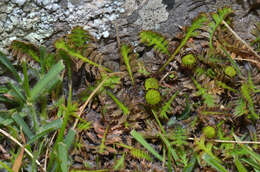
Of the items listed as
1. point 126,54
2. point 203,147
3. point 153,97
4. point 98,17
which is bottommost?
point 203,147

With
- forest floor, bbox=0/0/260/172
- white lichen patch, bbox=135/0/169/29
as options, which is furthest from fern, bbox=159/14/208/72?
white lichen patch, bbox=135/0/169/29

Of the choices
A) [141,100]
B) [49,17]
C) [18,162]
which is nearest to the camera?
[18,162]

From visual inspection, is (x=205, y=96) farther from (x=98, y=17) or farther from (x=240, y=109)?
(x=98, y=17)

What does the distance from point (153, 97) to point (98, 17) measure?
600mm

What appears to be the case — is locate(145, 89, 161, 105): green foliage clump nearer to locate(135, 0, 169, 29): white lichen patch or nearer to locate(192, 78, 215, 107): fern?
locate(192, 78, 215, 107): fern

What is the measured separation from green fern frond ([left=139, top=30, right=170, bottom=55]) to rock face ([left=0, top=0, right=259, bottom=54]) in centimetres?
7

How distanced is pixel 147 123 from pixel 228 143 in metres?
0.51

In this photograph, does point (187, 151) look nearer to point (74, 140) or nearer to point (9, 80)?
point (74, 140)

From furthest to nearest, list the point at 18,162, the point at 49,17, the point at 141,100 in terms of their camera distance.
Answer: the point at 141,100 → the point at 49,17 → the point at 18,162

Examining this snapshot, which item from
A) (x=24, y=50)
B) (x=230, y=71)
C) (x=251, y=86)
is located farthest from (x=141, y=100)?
(x=24, y=50)

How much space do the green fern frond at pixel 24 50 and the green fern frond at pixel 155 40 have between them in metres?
0.67

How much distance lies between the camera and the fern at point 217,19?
Answer: 1.73 metres

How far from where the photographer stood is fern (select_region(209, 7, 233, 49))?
1733 millimetres

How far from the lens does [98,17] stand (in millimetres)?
1723
